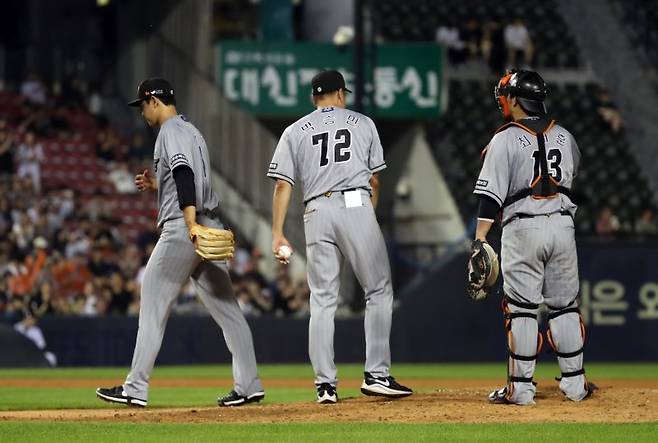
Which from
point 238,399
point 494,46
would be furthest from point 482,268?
point 494,46

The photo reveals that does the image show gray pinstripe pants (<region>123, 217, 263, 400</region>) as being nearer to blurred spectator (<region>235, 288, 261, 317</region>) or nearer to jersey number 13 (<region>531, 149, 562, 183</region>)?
jersey number 13 (<region>531, 149, 562, 183</region>)

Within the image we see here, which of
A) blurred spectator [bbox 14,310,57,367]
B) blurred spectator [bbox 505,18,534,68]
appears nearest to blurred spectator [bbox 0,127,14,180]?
blurred spectator [bbox 14,310,57,367]

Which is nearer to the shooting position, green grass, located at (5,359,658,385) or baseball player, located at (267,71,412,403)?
baseball player, located at (267,71,412,403)

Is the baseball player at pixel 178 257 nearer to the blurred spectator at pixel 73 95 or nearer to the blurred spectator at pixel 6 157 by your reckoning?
the blurred spectator at pixel 6 157

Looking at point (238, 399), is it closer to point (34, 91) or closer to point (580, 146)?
point (580, 146)

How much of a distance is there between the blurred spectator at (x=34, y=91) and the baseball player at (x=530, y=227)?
1770 centimetres

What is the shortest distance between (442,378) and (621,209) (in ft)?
33.8

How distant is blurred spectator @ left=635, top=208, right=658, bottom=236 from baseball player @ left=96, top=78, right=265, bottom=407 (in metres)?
14.0

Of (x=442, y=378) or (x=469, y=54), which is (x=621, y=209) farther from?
(x=442, y=378)

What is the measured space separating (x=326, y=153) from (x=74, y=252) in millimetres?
11410

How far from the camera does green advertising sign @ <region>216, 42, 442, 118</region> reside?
23.2m

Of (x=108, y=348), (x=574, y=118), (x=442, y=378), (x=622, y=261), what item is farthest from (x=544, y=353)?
(x=574, y=118)

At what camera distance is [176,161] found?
382 inches

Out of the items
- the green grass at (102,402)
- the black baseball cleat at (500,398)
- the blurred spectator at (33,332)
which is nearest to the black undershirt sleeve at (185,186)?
the green grass at (102,402)
